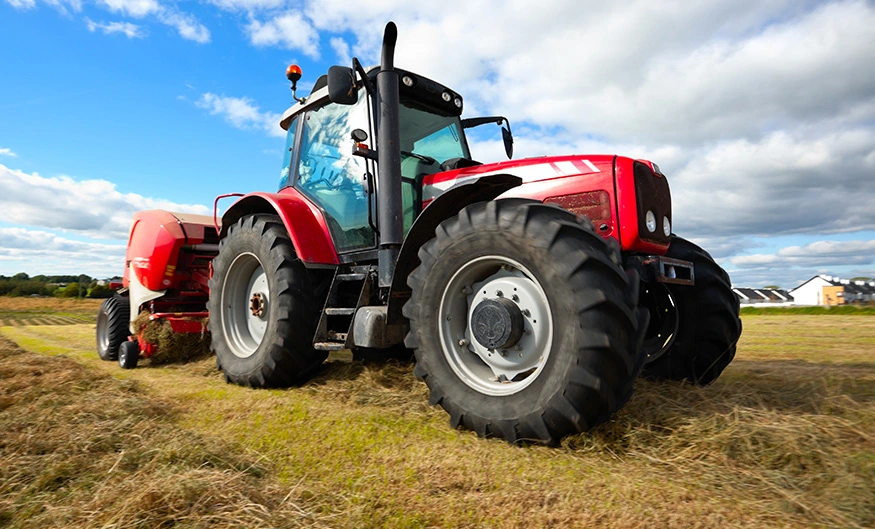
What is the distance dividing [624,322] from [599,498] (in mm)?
743

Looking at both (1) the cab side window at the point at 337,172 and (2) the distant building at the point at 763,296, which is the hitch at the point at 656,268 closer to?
(1) the cab side window at the point at 337,172

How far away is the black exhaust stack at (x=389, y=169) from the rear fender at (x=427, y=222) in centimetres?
25

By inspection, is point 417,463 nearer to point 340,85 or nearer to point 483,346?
point 483,346

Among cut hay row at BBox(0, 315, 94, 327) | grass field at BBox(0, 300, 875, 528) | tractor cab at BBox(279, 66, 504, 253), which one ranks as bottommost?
grass field at BBox(0, 300, 875, 528)

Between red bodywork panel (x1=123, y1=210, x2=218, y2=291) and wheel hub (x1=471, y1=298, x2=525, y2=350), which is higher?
red bodywork panel (x1=123, y1=210, x2=218, y2=291)

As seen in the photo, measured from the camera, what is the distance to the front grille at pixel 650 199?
292cm

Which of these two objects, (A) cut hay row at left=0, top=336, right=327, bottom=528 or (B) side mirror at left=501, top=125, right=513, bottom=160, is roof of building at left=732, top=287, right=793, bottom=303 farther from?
(A) cut hay row at left=0, top=336, right=327, bottom=528

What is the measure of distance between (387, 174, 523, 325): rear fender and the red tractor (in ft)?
0.04

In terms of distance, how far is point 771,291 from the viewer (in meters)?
26.2

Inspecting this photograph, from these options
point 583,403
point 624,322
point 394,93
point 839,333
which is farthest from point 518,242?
point 839,333

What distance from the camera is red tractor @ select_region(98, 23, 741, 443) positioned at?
91.0 inches

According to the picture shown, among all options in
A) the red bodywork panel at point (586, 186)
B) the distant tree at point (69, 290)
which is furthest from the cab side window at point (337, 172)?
the distant tree at point (69, 290)

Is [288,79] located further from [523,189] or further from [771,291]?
[771,291]

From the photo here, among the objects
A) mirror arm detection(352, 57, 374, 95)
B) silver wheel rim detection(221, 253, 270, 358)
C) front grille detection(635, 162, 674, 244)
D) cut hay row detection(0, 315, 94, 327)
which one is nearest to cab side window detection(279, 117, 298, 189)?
silver wheel rim detection(221, 253, 270, 358)
